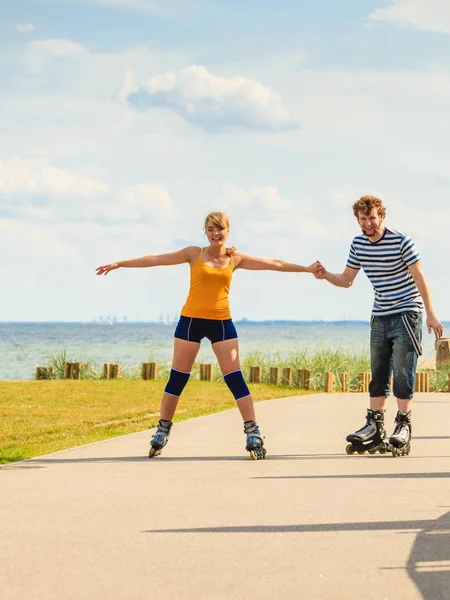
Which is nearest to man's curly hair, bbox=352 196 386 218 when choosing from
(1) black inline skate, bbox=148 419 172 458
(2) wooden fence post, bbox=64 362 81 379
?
(1) black inline skate, bbox=148 419 172 458

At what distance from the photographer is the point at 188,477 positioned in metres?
7.64

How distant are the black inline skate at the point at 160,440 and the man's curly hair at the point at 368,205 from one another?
2433 millimetres

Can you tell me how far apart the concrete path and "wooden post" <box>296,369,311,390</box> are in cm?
1068

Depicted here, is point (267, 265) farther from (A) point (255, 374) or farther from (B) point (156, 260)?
(A) point (255, 374)

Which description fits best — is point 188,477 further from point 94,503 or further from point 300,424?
point 300,424

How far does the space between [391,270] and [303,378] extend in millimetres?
11832

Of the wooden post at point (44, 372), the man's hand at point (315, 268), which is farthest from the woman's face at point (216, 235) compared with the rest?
the wooden post at point (44, 372)

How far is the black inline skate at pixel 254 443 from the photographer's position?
8656mm

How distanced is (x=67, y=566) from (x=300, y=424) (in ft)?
23.0

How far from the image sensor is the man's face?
29.0 ft

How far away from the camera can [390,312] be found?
29.5 feet

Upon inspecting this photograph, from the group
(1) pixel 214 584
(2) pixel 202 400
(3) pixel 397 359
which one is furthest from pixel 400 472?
(2) pixel 202 400

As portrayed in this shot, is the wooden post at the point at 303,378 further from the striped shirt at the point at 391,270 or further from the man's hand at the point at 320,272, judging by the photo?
the striped shirt at the point at 391,270

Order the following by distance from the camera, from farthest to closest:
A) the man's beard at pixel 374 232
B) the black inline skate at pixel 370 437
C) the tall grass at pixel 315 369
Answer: the tall grass at pixel 315 369
the black inline skate at pixel 370 437
the man's beard at pixel 374 232
